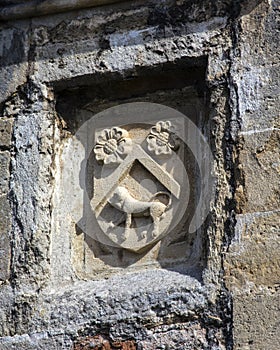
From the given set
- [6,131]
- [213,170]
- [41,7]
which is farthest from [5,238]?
[41,7]

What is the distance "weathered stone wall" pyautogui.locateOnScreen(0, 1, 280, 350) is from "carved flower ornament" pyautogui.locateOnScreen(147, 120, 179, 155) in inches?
4.3

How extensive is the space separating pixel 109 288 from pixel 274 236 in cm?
63

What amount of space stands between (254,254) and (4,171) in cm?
106

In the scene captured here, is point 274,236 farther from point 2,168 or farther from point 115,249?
point 2,168

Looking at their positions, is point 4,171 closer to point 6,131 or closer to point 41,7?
point 6,131

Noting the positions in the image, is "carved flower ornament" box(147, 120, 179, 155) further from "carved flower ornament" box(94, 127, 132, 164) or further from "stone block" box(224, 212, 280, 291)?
"stone block" box(224, 212, 280, 291)

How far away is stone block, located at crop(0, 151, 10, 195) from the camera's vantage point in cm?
505

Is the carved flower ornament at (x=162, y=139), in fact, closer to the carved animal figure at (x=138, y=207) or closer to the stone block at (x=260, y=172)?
the carved animal figure at (x=138, y=207)

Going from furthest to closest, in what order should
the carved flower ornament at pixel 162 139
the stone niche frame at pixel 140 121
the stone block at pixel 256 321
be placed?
the carved flower ornament at pixel 162 139 → the stone niche frame at pixel 140 121 → the stone block at pixel 256 321

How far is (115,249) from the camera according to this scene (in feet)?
16.2

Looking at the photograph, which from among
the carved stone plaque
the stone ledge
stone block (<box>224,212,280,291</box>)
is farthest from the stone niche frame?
the stone ledge

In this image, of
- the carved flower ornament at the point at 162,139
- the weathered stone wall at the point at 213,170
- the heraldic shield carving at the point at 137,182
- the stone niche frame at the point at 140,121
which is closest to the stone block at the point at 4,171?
the weathered stone wall at the point at 213,170

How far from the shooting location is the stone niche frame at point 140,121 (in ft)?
15.9

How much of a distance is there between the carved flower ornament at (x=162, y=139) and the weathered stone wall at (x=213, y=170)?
0.36 feet
